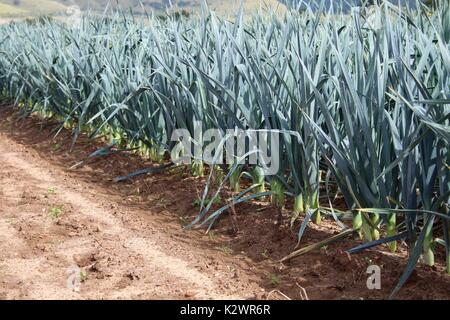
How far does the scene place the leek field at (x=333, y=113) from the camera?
178 centimetres

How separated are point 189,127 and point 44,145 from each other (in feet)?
6.07

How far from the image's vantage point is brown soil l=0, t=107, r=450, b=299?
1874 mm

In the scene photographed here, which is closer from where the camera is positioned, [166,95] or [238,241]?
[238,241]

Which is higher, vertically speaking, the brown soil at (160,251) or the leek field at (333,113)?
the leek field at (333,113)

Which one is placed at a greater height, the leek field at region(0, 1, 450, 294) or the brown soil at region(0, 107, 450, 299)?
the leek field at region(0, 1, 450, 294)

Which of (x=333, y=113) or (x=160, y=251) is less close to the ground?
(x=333, y=113)

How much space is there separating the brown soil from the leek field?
0.09m

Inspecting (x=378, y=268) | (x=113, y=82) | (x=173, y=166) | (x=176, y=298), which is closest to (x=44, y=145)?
(x=113, y=82)

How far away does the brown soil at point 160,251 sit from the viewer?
6.15ft

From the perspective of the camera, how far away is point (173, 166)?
3.22 meters

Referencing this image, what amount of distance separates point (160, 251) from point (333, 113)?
0.86 meters

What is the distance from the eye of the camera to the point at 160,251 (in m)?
2.26

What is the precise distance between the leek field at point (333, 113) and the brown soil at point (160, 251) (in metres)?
0.09
